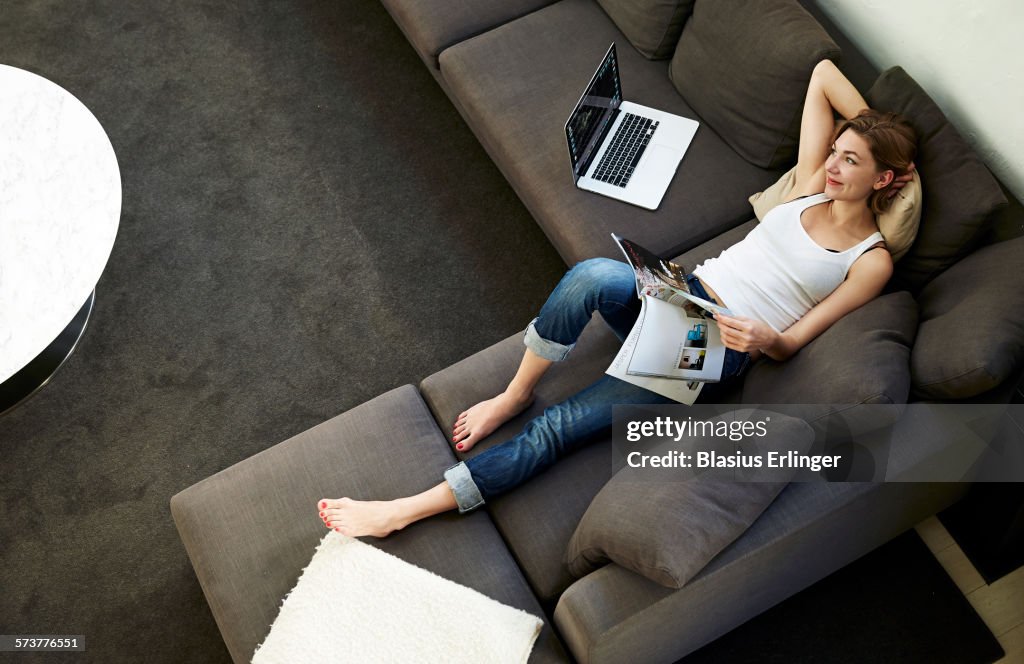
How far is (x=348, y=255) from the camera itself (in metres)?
2.67

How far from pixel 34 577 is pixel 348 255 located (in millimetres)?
1198

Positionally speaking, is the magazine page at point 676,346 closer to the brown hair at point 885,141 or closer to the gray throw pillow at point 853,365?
the gray throw pillow at point 853,365

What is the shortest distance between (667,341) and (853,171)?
551mm

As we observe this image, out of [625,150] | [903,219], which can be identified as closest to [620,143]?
[625,150]

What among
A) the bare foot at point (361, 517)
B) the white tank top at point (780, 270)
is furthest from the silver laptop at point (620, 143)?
the bare foot at point (361, 517)

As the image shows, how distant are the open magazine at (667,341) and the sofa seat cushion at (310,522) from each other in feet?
1.53

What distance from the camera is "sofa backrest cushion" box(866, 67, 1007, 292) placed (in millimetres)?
1858

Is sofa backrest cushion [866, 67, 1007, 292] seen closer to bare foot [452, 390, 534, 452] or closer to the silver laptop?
the silver laptop

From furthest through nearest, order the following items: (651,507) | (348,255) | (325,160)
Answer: (325,160)
(348,255)
(651,507)

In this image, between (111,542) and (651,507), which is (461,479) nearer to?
(651,507)

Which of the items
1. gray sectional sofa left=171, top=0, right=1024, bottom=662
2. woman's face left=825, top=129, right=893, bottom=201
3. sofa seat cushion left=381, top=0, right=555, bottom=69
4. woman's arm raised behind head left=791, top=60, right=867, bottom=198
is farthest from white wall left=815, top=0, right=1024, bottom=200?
sofa seat cushion left=381, top=0, right=555, bottom=69

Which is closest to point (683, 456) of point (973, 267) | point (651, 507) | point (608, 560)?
point (651, 507)

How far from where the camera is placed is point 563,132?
2418mm

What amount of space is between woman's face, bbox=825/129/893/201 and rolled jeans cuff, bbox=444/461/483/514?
102 cm
